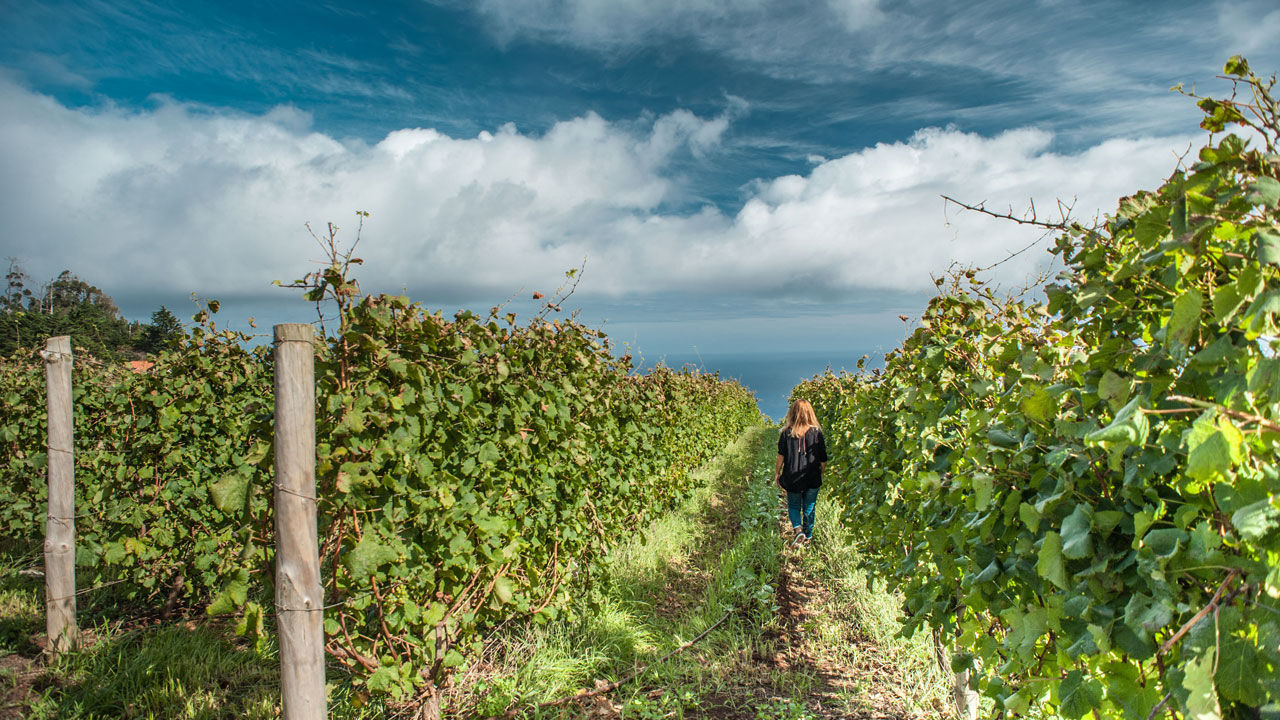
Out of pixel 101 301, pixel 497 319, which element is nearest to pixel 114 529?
pixel 497 319

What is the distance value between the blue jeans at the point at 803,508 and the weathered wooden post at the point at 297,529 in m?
5.94

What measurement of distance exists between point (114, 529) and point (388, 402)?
436 cm

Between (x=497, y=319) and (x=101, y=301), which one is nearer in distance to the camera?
(x=497, y=319)

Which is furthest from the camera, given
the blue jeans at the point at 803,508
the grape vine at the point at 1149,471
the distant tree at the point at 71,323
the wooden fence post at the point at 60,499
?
the distant tree at the point at 71,323

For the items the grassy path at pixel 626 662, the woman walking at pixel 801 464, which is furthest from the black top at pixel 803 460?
the grassy path at pixel 626 662

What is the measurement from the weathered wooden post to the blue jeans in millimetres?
5937

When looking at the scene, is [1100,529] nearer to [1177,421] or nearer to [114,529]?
[1177,421]

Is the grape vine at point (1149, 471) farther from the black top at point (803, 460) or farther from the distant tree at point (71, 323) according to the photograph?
the distant tree at point (71, 323)

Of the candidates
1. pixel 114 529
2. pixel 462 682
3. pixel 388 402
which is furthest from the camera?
pixel 114 529

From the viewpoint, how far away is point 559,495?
195 inches

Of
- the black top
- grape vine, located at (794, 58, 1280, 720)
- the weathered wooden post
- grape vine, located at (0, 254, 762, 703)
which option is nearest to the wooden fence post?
grape vine, located at (0, 254, 762, 703)

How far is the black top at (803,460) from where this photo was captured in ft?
24.7

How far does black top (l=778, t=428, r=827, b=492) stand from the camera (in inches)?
296

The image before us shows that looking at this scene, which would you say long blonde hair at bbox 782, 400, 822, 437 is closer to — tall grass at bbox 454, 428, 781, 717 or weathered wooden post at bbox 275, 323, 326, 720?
tall grass at bbox 454, 428, 781, 717
